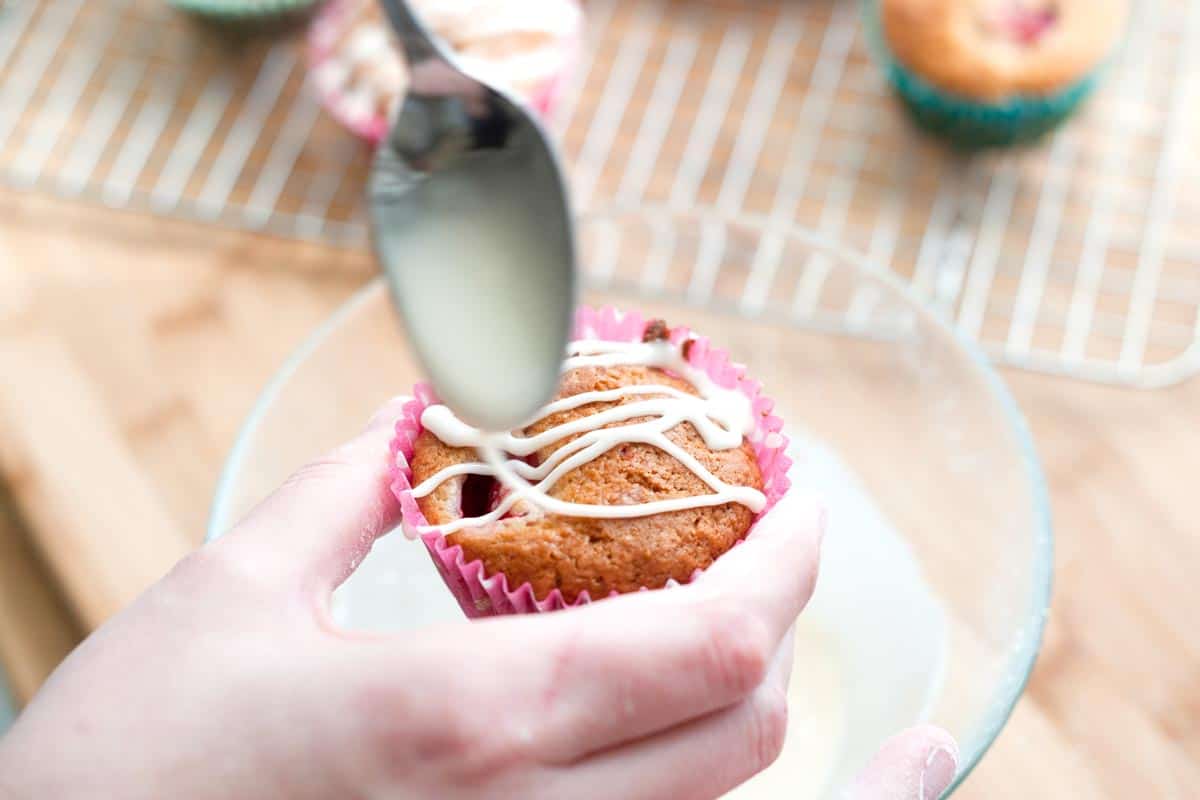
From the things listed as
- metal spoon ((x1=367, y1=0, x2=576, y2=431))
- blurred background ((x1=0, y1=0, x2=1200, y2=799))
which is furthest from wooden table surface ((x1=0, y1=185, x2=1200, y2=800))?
metal spoon ((x1=367, y1=0, x2=576, y2=431))

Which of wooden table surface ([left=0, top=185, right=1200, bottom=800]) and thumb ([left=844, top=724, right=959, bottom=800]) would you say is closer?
thumb ([left=844, top=724, right=959, bottom=800])

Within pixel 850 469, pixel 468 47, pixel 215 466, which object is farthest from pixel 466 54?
pixel 850 469

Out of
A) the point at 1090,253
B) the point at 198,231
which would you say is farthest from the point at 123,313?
the point at 1090,253

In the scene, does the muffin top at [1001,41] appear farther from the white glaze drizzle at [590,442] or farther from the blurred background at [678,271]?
the white glaze drizzle at [590,442]

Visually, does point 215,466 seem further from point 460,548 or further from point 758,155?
point 758,155

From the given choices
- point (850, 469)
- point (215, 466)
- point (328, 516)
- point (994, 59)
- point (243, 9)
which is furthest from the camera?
point (243, 9)

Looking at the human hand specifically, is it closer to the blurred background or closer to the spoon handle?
the spoon handle
